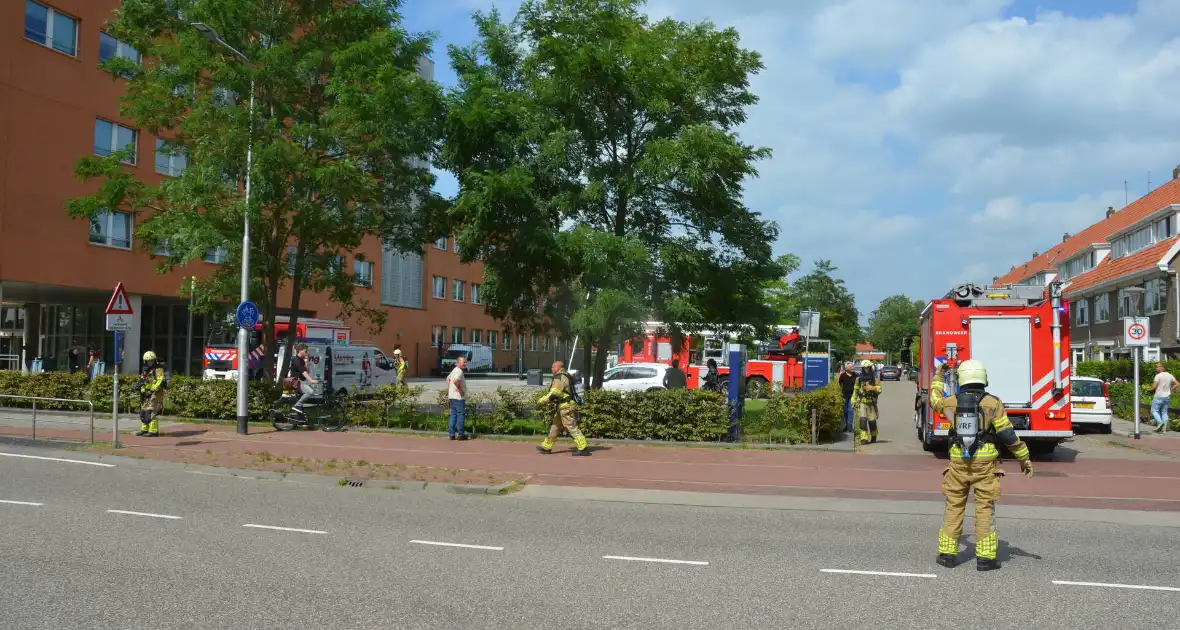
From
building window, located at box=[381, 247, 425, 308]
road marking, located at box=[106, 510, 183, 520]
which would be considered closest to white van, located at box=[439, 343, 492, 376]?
building window, located at box=[381, 247, 425, 308]

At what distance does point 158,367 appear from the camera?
1792cm

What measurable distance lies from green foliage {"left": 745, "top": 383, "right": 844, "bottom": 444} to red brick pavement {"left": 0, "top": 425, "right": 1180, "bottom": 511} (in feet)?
3.06

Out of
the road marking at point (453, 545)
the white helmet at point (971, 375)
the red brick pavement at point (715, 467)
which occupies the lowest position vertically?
the red brick pavement at point (715, 467)

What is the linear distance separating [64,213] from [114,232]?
2.66m

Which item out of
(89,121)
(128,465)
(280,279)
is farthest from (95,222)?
(89,121)

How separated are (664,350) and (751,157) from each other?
50.0 feet

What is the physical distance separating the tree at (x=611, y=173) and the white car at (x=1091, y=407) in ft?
25.9

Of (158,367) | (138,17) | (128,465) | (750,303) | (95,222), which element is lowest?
(128,465)

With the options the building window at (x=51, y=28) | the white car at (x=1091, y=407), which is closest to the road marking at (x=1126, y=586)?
the white car at (x=1091, y=407)

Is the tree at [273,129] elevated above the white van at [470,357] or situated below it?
above

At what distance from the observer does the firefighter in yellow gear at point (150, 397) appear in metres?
17.1

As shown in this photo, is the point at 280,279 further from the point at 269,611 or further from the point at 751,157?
the point at 269,611

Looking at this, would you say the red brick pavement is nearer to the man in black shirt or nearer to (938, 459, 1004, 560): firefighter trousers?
the man in black shirt

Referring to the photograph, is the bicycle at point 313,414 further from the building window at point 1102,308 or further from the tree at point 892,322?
the tree at point 892,322
